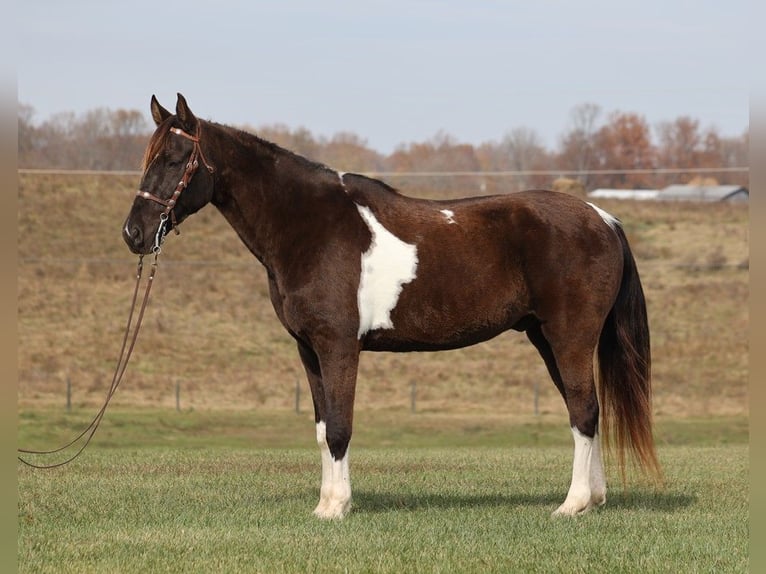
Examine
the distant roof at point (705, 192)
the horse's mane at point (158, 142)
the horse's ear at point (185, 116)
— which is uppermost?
the horse's ear at point (185, 116)

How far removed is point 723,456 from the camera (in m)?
13.8

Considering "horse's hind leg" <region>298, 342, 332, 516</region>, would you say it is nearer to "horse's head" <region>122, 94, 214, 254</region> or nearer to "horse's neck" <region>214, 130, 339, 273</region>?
"horse's neck" <region>214, 130, 339, 273</region>

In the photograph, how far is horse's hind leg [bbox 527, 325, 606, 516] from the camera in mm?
8375

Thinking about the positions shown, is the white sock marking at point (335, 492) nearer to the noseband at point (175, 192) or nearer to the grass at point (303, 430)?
the grass at point (303, 430)

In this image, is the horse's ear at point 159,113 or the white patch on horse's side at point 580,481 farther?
the horse's ear at point 159,113

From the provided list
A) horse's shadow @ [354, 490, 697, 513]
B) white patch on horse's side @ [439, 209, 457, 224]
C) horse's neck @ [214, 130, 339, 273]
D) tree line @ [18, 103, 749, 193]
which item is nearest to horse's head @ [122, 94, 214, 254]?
horse's neck @ [214, 130, 339, 273]

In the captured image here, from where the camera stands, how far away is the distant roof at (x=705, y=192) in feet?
254

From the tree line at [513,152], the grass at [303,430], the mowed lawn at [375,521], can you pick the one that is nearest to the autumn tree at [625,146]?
the tree line at [513,152]

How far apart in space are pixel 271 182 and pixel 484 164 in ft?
300

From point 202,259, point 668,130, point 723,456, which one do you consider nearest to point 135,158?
point 202,259

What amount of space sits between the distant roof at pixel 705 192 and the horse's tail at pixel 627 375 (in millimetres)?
68408

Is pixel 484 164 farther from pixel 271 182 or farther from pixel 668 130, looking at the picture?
pixel 271 182

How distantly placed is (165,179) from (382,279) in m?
1.84

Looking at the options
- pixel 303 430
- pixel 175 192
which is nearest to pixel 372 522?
pixel 175 192
